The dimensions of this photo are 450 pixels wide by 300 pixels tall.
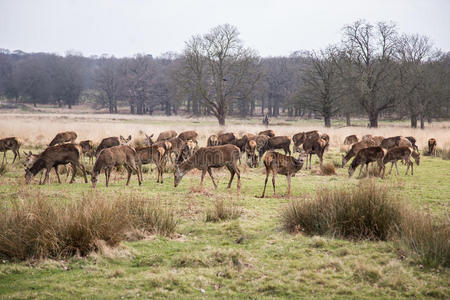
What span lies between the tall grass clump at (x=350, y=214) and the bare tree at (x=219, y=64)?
1435 inches

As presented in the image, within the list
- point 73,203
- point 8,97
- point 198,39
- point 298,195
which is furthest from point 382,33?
point 8,97

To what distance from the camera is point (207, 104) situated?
47.1m

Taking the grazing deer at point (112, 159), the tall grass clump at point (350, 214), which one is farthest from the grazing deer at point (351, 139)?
the tall grass clump at point (350, 214)

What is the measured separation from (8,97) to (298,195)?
9856cm

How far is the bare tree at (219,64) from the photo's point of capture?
148 ft

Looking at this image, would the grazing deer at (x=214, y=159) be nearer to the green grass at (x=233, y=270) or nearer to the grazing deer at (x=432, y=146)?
the green grass at (x=233, y=270)

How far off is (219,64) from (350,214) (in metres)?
38.7

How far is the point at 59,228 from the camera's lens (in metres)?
7.32

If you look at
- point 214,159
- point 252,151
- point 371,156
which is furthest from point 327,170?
point 214,159

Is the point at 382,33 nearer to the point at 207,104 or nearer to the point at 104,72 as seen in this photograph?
the point at 207,104

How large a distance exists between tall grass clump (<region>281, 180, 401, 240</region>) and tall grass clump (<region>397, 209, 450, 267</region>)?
380mm

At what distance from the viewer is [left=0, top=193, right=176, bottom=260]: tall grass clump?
7.11 m

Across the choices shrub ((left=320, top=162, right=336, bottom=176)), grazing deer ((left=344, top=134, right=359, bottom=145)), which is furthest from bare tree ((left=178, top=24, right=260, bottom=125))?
A: shrub ((left=320, top=162, right=336, bottom=176))

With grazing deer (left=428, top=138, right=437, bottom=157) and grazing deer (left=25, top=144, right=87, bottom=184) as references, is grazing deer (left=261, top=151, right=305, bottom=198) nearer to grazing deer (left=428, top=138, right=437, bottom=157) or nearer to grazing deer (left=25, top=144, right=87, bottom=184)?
grazing deer (left=25, top=144, right=87, bottom=184)
